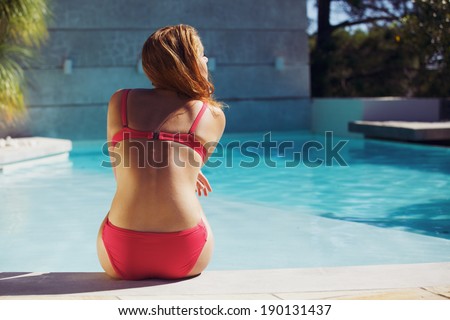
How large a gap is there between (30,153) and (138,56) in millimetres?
3781

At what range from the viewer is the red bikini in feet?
9.11

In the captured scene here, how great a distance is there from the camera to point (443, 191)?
6660 mm

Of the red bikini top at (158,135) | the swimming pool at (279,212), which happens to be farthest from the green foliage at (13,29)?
the red bikini top at (158,135)

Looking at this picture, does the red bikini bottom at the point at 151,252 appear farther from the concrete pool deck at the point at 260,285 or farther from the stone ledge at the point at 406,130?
the stone ledge at the point at 406,130

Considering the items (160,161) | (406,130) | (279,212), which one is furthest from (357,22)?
(160,161)

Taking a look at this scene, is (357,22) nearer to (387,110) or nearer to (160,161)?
(387,110)

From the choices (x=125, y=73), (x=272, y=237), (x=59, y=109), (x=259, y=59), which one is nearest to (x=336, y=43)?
(x=259, y=59)

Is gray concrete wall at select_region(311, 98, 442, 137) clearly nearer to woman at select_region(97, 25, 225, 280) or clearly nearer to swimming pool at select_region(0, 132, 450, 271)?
swimming pool at select_region(0, 132, 450, 271)

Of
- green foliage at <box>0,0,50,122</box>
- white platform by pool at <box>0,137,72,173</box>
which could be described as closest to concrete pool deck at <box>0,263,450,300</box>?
white platform by pool at <box>0,137,72,173</box>

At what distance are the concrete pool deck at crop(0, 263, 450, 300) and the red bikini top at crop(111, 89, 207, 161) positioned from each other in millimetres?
506

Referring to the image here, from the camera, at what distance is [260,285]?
271 centimetres

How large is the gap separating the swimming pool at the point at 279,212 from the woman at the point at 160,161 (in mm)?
1444

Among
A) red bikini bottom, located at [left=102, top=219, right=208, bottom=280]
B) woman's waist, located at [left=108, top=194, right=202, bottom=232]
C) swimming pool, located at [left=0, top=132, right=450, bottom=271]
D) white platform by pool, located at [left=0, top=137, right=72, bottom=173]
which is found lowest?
swimming pool, located at [left=0, top=132, right=450, bottom=271]

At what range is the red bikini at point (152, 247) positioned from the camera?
278 centimetres
